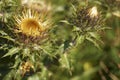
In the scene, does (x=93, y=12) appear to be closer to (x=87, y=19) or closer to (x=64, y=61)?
(x=87, y=19)

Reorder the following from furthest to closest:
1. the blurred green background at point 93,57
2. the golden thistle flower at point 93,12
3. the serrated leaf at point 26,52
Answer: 1. the blurred green background at point 93,57
2. the golden thistle flower at point 93,12
3. the serrated leaf at point 26,52

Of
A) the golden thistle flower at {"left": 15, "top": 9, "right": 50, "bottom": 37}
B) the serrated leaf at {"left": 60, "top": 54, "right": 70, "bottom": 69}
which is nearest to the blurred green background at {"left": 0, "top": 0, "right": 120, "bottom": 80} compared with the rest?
the serrated leaf at {"left": 60, "top": 54, "right": 70, "bottom": 69}

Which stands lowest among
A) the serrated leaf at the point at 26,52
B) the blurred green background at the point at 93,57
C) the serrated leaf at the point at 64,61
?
the blurred green background at the point at 93,57

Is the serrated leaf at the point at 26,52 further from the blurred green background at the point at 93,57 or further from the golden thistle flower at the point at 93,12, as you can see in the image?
the blurred green background at the point at 93,57

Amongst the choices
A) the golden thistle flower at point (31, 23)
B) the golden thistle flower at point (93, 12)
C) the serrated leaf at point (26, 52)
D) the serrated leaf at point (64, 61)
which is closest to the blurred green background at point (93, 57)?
the serrated leaf at point (64, 61)

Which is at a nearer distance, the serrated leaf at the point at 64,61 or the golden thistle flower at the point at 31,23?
the golden thistle flower at the point at 31,23

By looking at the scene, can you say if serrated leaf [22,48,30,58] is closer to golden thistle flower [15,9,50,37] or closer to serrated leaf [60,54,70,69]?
golden thistle flower [15,9,50,37]

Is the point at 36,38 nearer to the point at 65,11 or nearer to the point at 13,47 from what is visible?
the point at 13,47

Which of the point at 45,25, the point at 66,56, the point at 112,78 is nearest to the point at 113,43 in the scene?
the point at 112,78
